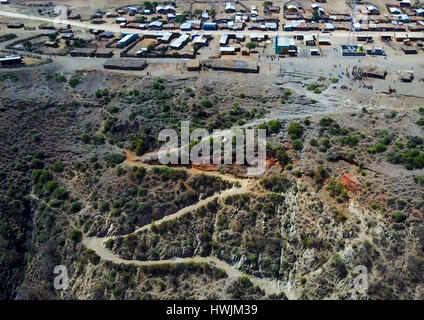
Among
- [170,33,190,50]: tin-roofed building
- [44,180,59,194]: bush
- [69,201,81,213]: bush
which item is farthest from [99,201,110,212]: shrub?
[170,33,190,50]: tin-roofed building

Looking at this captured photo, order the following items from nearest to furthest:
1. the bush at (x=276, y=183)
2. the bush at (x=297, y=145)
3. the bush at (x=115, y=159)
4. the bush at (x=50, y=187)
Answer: the bush at (x=276, y=183) < the bush at (x=50, y=187) < the bush at (x=297, y=145) < the bush at (x=115, y=159)

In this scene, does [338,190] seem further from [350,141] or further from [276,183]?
[350,141]

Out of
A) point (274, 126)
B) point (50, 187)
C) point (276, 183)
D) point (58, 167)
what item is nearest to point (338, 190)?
point (276, 183)

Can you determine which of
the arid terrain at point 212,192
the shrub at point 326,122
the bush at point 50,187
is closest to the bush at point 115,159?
the arid terrain at point 212,192

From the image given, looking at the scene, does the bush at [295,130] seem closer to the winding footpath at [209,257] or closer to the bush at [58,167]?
the winding footpath at [209,257]

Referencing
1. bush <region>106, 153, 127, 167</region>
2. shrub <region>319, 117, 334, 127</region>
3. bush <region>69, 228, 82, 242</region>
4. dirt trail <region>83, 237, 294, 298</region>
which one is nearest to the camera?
dirt trail <region>83, 237, 294, 298</region>

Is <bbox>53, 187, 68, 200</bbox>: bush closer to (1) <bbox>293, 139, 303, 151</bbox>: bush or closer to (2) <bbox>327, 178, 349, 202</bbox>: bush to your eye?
(1) <bbox>293, 139, 303, 151</bbox>: bush

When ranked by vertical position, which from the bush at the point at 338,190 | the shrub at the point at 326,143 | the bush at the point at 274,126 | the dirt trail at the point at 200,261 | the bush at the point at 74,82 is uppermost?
the bush at the point at 74,82

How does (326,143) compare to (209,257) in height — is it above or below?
above
